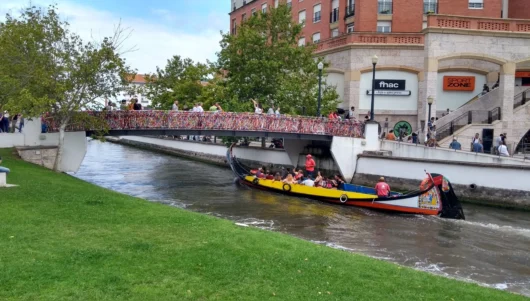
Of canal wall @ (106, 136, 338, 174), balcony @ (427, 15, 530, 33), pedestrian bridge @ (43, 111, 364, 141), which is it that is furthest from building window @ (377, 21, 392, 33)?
pedestrian bridge @ (43, 111, 364, 141)

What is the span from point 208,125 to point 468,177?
47.8 ft

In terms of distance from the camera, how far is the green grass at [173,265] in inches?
306

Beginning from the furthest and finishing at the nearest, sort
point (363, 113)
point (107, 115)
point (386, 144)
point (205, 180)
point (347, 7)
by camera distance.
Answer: point (347, 7)
point (363, 113)
point (205, 180)
point (386, 144)
point (107, 115)

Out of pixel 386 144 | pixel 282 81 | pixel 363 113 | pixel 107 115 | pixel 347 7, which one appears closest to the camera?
pixel 107 115

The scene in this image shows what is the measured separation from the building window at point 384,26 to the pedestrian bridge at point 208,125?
12871mm

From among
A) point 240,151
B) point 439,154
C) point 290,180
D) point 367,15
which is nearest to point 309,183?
point 290,180

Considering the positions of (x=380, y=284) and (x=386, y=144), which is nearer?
(x=380, y=284)

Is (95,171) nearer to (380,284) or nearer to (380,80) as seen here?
(380,80)

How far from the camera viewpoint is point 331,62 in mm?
42469

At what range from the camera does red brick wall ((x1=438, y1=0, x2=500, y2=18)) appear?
40969 mm

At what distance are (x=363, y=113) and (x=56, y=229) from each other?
3240 centimetres

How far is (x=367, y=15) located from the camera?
137ft

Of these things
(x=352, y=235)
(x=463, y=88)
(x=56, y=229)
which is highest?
(x=463, y=88)

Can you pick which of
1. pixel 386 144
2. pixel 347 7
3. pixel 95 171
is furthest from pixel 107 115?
pixel 347 7
